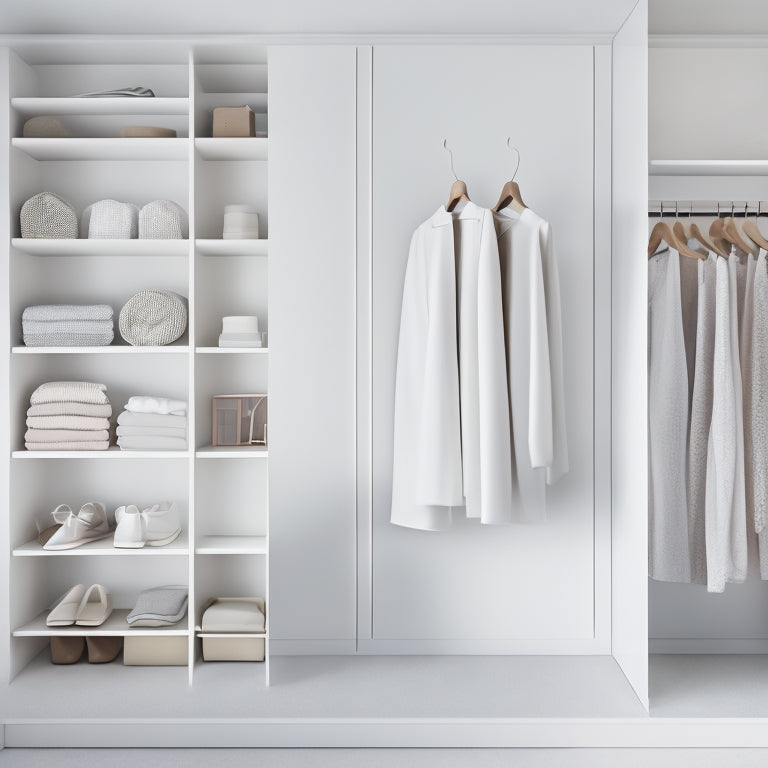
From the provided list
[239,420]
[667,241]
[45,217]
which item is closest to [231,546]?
[239,420]

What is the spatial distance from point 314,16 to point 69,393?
1578 mm

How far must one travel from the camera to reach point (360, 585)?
99.9 inches

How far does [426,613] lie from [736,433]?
123cm

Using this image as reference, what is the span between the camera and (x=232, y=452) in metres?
2.47

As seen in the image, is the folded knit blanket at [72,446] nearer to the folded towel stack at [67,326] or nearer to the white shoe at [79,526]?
the white shoe at [79,526]

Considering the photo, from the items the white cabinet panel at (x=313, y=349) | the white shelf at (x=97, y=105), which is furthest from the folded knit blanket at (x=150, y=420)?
the white shelf at (x=97, y=105)

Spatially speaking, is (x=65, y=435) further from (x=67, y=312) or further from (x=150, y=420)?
(x=67, y=312)

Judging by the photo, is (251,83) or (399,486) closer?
(399,486)

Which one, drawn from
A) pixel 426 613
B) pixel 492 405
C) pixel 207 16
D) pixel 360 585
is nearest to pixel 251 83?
pixel 207 16

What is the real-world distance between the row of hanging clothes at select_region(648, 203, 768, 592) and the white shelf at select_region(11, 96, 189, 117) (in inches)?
71.7

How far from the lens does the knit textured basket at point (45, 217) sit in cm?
248

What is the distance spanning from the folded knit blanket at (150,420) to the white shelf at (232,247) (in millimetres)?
622

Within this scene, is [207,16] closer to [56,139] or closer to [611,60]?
[56,139]

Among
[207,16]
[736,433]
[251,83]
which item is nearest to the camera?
[736,433]
